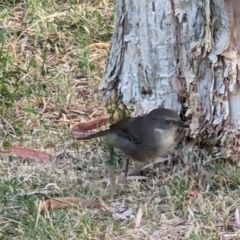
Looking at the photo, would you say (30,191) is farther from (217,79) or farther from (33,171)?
(217,79)

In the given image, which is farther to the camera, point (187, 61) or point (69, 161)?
point (69, 161)

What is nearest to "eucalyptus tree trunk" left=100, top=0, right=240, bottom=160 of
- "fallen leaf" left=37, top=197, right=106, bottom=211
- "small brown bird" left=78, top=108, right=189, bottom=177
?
"small brown bird" left=78, top=108, right=189, bottom=177

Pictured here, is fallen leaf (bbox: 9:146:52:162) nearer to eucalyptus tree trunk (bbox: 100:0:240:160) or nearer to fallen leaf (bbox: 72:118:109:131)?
fallen leaf (bbox: 72:118:109:131)

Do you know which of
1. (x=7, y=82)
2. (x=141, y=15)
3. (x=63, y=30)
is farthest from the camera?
(x=63, y=30)

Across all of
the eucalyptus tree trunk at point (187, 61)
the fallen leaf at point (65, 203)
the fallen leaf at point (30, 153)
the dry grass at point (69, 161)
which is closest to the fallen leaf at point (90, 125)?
the dry grass at point (69, 161)

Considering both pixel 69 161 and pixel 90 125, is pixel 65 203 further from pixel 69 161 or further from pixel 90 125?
pixel 90 125

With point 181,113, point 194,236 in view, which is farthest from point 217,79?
point 194,236

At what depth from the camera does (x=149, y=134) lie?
4.27 metres

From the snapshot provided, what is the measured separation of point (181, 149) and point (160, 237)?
2.42 ft

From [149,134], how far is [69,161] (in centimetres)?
60

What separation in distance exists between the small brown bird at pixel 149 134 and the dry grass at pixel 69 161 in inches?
6.1

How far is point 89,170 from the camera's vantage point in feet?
15.0

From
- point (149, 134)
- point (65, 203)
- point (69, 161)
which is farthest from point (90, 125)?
point (65, 203)

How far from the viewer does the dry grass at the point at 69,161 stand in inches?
155
